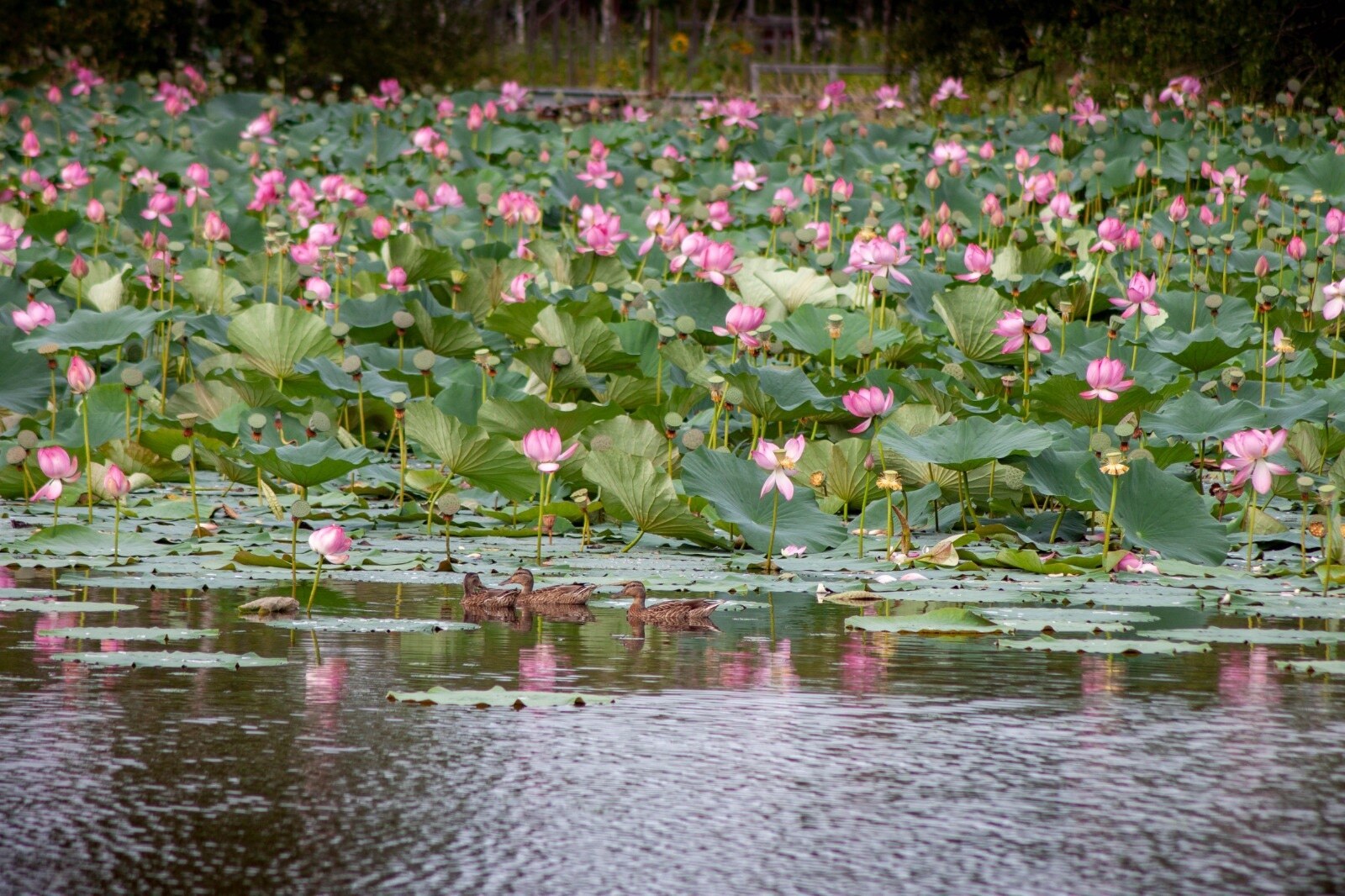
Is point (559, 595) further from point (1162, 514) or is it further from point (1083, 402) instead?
point (1083, 402)

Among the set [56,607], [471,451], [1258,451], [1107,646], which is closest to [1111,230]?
[1258,451]

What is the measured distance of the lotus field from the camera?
425 centimetres

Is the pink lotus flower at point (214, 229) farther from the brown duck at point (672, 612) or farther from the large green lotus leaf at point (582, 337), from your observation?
the brown duck at point (672, 612)

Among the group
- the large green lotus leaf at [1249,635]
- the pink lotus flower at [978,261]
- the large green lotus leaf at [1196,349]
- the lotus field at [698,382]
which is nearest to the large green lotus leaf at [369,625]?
the lotus field at [698,382]

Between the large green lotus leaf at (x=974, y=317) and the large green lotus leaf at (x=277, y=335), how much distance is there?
1.95 metres

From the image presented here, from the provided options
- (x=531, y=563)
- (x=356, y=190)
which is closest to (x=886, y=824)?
(x=531, y=563)

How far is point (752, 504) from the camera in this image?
14.6ft

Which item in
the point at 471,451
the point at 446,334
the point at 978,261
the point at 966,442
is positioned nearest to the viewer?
the point at 966,442

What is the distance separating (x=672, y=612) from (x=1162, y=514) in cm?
139

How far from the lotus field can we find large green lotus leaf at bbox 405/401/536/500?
1 cm

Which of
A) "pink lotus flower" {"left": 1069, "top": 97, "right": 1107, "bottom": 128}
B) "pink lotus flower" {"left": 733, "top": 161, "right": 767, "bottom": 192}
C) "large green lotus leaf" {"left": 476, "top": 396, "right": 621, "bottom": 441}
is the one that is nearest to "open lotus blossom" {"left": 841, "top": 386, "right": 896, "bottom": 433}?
"large green lotus leaf" {"left": 476, "top": 396, "right": 621, "bottom": 441}

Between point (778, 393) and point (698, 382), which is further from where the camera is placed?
point (698, 382)

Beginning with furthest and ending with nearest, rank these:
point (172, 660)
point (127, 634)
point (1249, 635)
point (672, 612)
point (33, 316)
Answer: point (33, 316) → point (672, 612) → point (1249, 635) → point (127, 634) → point (172, 660)

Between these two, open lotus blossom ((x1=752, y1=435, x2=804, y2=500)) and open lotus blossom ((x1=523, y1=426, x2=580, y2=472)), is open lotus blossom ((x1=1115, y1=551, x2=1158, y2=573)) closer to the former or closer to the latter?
open lotus blossom ((x1=752, y1=435, x2=804, y2=500))
